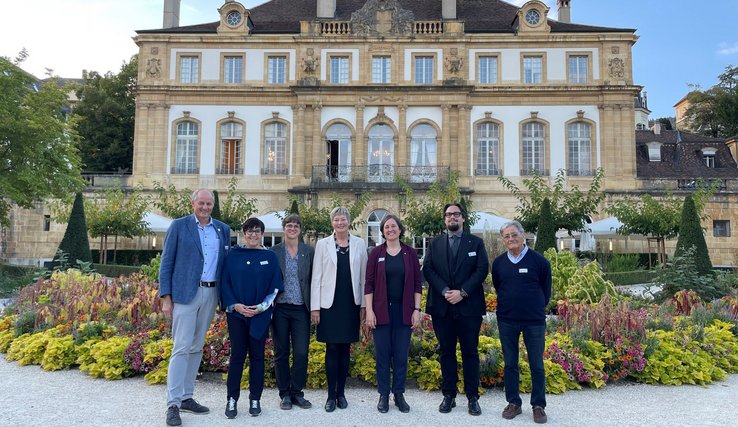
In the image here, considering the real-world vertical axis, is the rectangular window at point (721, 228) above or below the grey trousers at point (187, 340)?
above

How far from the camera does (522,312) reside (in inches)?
185

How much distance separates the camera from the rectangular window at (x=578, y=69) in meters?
25.1

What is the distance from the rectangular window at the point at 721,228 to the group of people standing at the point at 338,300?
76.8 feet

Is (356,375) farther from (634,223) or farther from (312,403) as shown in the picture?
(634,223)

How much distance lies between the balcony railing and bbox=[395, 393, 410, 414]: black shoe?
1916 centimetres

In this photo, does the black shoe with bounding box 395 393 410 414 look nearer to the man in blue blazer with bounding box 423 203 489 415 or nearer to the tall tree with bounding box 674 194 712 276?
the man in blue blazer with bounding box 423 203 489 415

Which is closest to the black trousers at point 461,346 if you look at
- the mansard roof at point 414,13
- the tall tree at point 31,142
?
the tall tree at point 31,142

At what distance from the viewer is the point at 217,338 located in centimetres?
605

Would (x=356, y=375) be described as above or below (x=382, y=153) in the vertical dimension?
below

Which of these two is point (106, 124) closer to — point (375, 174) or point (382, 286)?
point (375, 174)

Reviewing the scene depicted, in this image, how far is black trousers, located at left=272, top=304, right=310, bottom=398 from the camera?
4.95m

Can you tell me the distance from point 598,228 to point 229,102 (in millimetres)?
16864

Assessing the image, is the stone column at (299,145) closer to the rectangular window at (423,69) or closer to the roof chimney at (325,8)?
the roof chimney at (325,8)

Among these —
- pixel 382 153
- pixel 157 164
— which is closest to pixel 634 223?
pixel 382 153
